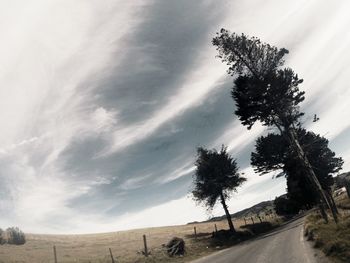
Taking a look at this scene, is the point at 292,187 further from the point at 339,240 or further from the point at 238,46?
the point at 339,240

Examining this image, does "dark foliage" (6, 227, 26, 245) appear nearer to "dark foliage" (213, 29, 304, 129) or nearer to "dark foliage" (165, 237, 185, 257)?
"dark foliage" (165, 237, 185, 257)

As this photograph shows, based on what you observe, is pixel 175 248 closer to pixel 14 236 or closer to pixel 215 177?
pixel 215 177

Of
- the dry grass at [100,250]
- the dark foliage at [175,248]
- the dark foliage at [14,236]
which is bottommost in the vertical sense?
the dark foliage at [175,248]

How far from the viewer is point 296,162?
41406 mm

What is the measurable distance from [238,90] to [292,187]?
26099 mm

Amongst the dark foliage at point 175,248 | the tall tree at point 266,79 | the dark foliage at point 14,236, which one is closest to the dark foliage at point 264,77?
the tall tree at point 266,79

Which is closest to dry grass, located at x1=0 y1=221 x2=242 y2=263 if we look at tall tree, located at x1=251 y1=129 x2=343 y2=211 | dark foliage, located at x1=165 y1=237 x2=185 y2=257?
dark foliage, located at x1=165 y1=237 x2=185 y2=257

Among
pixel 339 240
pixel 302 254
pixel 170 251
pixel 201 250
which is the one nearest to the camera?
pixel 339 240

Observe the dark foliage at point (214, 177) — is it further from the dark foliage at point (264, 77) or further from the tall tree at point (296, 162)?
the dark foliage at point (264, 77)

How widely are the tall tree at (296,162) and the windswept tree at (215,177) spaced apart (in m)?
4.74

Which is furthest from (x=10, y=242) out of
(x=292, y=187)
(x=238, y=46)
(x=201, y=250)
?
(x=238, y=46)

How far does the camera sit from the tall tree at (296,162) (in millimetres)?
41031

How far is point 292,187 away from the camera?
4600 cm

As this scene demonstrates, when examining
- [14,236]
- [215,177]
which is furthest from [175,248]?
[14,236]
